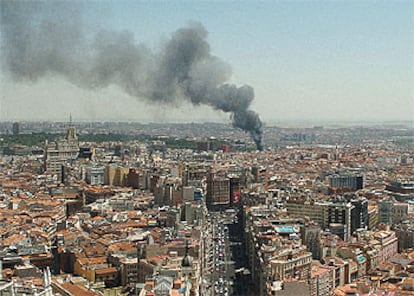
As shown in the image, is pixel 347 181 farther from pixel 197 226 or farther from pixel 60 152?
pixel 60 152

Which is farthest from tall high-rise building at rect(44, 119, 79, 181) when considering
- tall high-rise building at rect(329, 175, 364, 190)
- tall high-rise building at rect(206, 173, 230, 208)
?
tall high-rise building at rect(329, 175, 364, 190)

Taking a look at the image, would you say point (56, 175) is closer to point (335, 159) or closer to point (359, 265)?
point (335, 159)

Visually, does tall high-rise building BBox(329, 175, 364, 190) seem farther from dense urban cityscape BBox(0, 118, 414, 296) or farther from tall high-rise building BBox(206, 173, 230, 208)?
tall high-rise building BBox(206, 173, 230, 208)

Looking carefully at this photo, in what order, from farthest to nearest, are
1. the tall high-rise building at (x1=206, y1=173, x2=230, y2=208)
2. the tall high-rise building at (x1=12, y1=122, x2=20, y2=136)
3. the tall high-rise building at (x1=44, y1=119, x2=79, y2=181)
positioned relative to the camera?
the tall high-rise building at (x1=44, y1=119, x2=79, y2=181) < the tall high-rise building at (x1=12, y1=122, x2=20, y2=136) < the tall high-rise building at (x1=206, y1=173, x2=230, y2=208)

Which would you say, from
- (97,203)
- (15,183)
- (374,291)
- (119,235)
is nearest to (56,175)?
(15,183)

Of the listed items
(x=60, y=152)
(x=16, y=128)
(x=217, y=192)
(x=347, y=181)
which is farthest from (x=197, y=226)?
(x=60, y=152)

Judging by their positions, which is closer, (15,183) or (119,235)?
(119,235)

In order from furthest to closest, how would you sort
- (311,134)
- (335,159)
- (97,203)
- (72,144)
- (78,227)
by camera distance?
(311,134) < (335,159) < (72,144) < (97,203) < (78,227)

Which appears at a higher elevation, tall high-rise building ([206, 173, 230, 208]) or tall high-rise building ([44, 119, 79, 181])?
tall high-rise building ([44, 119, 79, 181])

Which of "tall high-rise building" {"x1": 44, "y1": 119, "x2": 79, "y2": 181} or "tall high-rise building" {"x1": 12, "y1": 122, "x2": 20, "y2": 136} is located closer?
"tall high-rise building" {"x1": 12, "y1": 122, "x2": 20, "y2": 136}
